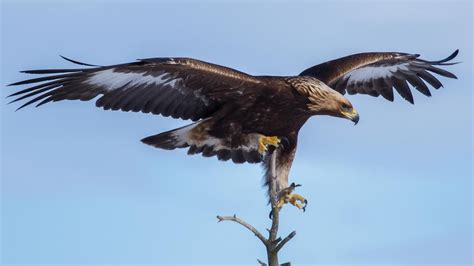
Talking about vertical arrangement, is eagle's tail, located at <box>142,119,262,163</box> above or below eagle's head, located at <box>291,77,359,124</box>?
below

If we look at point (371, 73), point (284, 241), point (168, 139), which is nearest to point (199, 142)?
point (168, 139)

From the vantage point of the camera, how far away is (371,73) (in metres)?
15.3

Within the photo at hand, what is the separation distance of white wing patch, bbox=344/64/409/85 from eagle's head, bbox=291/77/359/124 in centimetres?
156

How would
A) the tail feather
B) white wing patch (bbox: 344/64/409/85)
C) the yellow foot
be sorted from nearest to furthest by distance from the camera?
the yellow foot → the tail feather → white wing patch (bbox: 344/64/409/85)

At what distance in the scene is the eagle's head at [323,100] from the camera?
13427mm

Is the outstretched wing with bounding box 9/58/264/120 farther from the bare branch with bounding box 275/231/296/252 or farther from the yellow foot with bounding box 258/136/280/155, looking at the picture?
the bare branch with bounding box 275/231/296/252

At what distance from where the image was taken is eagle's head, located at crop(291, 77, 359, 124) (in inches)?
529

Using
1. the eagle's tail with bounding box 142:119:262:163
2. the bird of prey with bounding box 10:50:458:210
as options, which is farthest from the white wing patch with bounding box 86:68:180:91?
the eagle's tail with bounding box 142:119:262:163

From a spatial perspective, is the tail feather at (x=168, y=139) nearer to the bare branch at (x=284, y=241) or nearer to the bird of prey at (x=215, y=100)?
the bird of prey at (x=215, y=100)

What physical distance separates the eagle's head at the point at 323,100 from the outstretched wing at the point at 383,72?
105 cm

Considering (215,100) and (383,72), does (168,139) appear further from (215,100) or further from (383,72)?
(383,72)

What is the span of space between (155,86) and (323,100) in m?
2.10

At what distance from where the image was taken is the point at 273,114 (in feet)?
43.8

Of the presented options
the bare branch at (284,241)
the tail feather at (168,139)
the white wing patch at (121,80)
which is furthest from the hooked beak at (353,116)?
the bare branch at (284,241)
